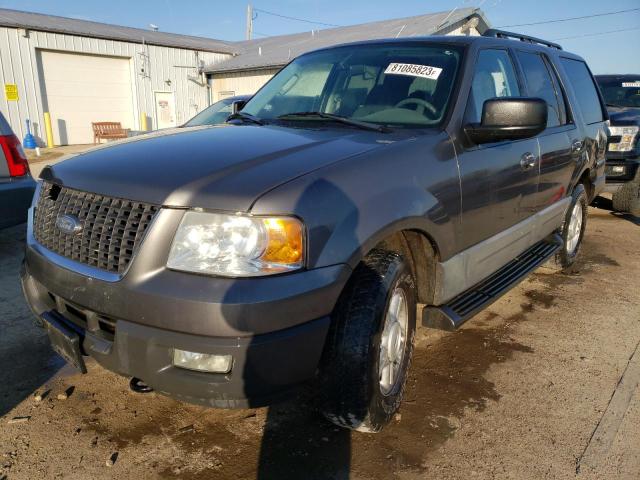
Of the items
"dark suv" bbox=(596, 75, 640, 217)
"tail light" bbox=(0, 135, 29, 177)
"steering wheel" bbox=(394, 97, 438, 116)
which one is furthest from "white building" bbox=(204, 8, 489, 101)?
"steering wheel" bbox=(394, 97, 438, 116)

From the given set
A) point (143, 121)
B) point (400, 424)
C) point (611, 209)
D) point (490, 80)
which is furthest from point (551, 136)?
point (143, 121)

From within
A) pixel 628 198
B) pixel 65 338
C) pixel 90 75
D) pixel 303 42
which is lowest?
pixel 628 198

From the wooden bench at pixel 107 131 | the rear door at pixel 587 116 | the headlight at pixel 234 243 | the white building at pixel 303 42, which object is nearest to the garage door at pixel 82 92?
the wooden bench at pixel 107 131

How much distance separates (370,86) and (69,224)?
1.94 m

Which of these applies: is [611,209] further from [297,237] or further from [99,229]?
[99,229]

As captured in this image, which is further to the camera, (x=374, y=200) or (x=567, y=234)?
(x=567, y=234)

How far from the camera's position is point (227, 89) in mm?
24594

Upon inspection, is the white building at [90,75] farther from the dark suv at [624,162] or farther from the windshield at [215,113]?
the dark suv at [624,162]

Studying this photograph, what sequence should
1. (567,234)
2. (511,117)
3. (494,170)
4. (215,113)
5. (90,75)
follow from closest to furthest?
(511,117) < (494,170) < (567,234) < (215,113) < (90,75)

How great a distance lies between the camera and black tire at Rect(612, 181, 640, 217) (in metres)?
7.33

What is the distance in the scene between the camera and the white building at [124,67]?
18.3m

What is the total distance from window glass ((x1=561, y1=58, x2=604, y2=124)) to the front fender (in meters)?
2.86

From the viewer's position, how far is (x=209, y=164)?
2102mm

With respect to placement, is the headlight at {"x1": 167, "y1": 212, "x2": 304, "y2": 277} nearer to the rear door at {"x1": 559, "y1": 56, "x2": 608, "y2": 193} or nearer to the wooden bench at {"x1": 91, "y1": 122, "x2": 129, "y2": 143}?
the rear door at {"x1": 559, "y1": 56, "x2": 608, "y2": 193}
